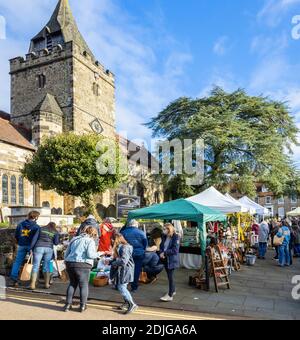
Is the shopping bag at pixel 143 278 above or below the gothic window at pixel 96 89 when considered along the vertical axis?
below

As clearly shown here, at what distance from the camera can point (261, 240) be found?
14.2 meters

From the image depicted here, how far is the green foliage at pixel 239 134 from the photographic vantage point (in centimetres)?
2545

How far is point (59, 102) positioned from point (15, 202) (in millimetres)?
10826

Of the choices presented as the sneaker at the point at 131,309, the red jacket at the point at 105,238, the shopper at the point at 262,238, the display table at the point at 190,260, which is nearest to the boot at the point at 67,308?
the sneaker at the point at 131,309

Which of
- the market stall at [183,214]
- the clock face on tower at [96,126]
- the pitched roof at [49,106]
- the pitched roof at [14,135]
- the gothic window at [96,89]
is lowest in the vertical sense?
the market stall at [183,214]

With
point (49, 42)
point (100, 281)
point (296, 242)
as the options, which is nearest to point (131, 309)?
point (100, 281)

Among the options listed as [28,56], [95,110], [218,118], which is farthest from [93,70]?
[218,118]

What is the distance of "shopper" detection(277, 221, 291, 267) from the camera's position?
39.9ft

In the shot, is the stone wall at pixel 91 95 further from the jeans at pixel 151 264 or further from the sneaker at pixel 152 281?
the jeans at pixel 151 264

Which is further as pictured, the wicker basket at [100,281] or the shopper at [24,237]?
the wicker basket at [100,281]

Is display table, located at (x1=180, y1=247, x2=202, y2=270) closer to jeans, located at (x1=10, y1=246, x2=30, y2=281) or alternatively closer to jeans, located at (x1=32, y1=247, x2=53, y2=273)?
jeans, located at (x1=32, y1=247, x2=53, y2=273)

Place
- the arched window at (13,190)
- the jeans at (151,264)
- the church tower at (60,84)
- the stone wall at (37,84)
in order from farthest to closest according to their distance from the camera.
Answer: the stone wall at (37,84) → the church tower at (60,84) → the arched window at (13,190) → the jeans at (151,264)

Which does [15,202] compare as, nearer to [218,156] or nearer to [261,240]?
[218,156]

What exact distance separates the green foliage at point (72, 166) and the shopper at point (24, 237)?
12.8 meters
